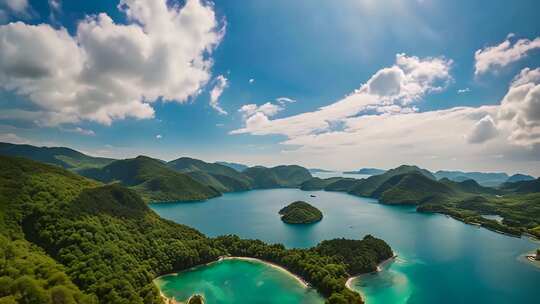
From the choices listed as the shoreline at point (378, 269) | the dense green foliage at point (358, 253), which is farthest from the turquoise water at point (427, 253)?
the dense green foliage at point (358, 253)

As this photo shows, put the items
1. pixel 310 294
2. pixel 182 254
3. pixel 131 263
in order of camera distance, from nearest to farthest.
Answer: pixel 310 294 → pixel 131 263 → pixel 182 254

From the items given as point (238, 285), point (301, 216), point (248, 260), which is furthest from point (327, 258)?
point (301, 216)

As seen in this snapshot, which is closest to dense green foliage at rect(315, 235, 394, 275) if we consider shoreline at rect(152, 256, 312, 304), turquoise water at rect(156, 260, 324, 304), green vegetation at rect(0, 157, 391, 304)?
green vegetation at rect(0, 157, 391, 304)

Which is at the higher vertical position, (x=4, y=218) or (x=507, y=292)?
(x=4, y=218)

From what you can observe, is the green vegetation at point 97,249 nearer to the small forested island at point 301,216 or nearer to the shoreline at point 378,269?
the shoreline at point 378,269

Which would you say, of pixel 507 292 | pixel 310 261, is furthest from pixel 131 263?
pixel 507 292

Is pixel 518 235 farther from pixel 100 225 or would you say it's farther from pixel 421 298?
Result: pixel 100 225
